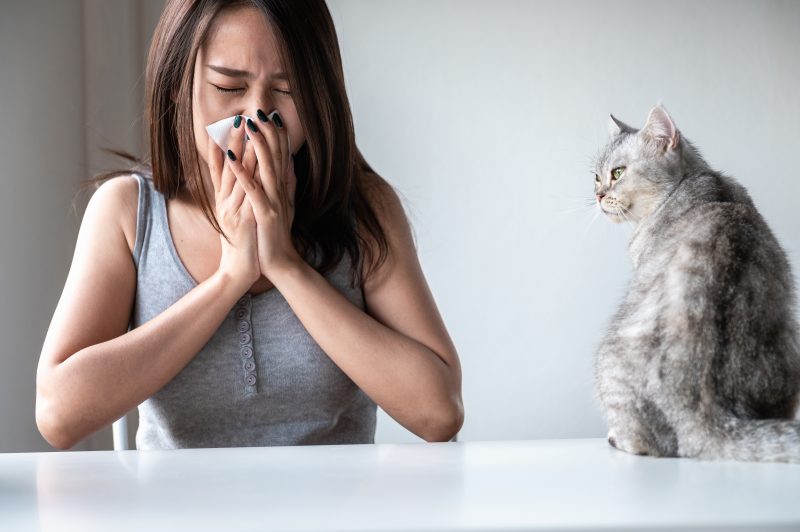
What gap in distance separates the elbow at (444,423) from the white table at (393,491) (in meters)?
0.33

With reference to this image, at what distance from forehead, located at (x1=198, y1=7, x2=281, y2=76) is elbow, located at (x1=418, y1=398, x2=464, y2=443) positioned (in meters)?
0.46

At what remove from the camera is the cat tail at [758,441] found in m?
0.56

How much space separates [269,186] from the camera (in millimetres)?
958

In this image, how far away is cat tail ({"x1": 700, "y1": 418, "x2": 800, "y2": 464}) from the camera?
56cm

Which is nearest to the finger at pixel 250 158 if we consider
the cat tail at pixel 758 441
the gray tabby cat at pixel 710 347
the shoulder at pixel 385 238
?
the shoulder at pixel 385 238

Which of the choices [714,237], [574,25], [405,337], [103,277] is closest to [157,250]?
[103,277]

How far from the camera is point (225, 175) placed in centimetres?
97

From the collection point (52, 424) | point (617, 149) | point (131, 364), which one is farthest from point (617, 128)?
point (52, 424)

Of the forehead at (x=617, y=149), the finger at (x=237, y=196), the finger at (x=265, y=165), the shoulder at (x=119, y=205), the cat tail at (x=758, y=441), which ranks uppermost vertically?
the forehead at (x=617, y=149)

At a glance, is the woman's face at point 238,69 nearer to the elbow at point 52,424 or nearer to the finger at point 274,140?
the finger at point 274,140

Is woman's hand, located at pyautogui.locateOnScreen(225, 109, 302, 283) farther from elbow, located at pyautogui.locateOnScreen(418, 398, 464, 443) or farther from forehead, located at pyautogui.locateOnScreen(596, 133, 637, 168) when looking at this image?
forehead, located at pyautogui.locateOnScreen(596, 133, 637, 168)

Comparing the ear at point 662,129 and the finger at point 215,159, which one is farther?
the finger at point 215,159

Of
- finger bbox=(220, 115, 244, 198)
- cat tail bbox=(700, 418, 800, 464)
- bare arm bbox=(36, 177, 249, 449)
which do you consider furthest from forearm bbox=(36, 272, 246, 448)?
cat tail bbox=(700, 418, 800, 464)

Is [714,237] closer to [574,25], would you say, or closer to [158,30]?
[158,30]
